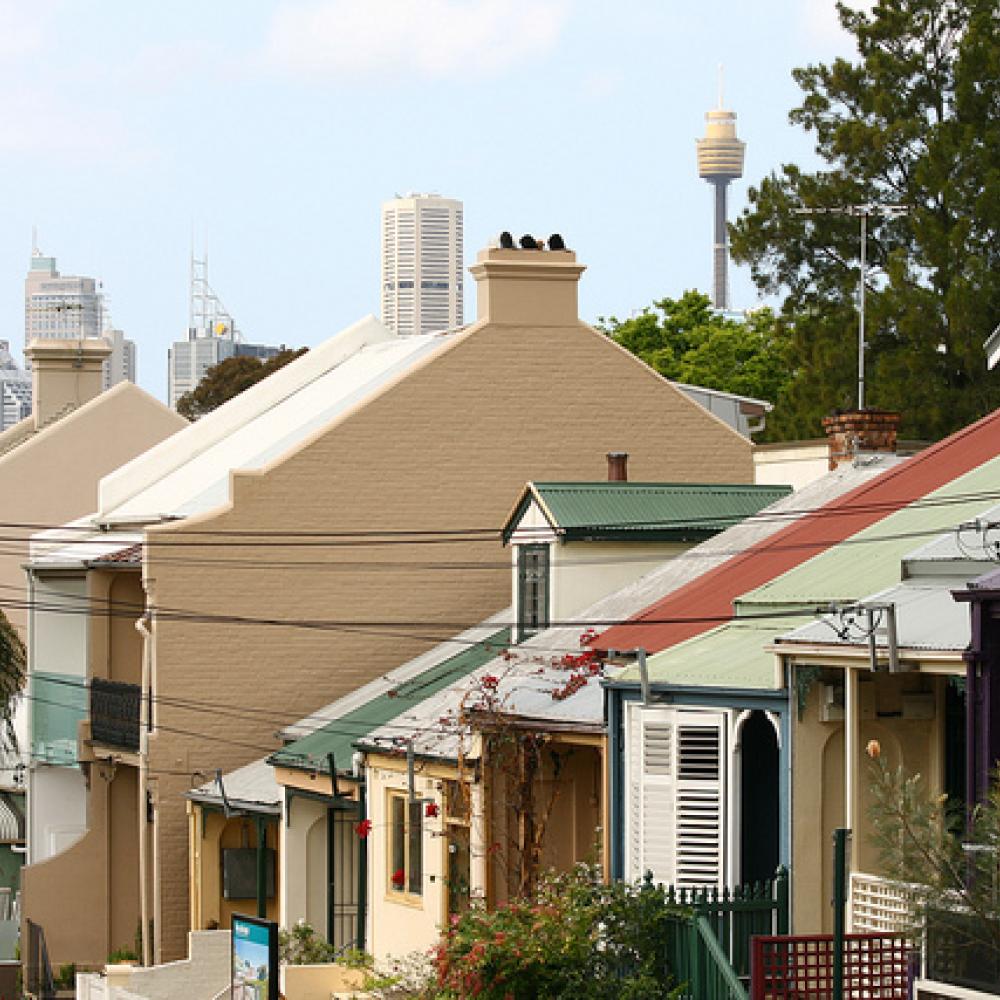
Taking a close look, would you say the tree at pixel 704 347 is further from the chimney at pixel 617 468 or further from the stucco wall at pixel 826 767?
the stucco wall at pixel 826 767

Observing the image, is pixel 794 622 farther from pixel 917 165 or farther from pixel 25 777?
pixel 917 165

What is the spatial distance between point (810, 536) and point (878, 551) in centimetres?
365

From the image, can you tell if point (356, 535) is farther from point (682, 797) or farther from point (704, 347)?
point (704, 347)

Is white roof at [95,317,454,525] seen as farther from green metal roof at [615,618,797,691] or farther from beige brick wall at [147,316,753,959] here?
green metal roof at [615,618,797,691]

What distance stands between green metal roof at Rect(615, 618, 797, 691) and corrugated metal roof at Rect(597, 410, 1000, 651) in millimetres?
1771

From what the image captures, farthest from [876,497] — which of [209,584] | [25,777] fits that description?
[25,777]

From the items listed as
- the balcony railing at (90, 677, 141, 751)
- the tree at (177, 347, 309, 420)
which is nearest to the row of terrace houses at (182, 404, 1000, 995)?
the balcony railing at (90, 677, 141, 751)

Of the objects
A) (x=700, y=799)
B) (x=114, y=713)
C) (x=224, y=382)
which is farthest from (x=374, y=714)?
(x=224, y=382)

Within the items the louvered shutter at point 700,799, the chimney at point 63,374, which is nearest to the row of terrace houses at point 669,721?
the louvered shutter at point 700,799

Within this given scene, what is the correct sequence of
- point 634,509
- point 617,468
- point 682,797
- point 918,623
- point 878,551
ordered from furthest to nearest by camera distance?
point 617,468 < point 634,509 < point 878,551 < point 682,797 < point 918,623

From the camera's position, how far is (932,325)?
55656 millimetres

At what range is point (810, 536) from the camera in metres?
29.5

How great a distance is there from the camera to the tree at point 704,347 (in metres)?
83.2

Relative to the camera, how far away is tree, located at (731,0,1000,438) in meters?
55.2
